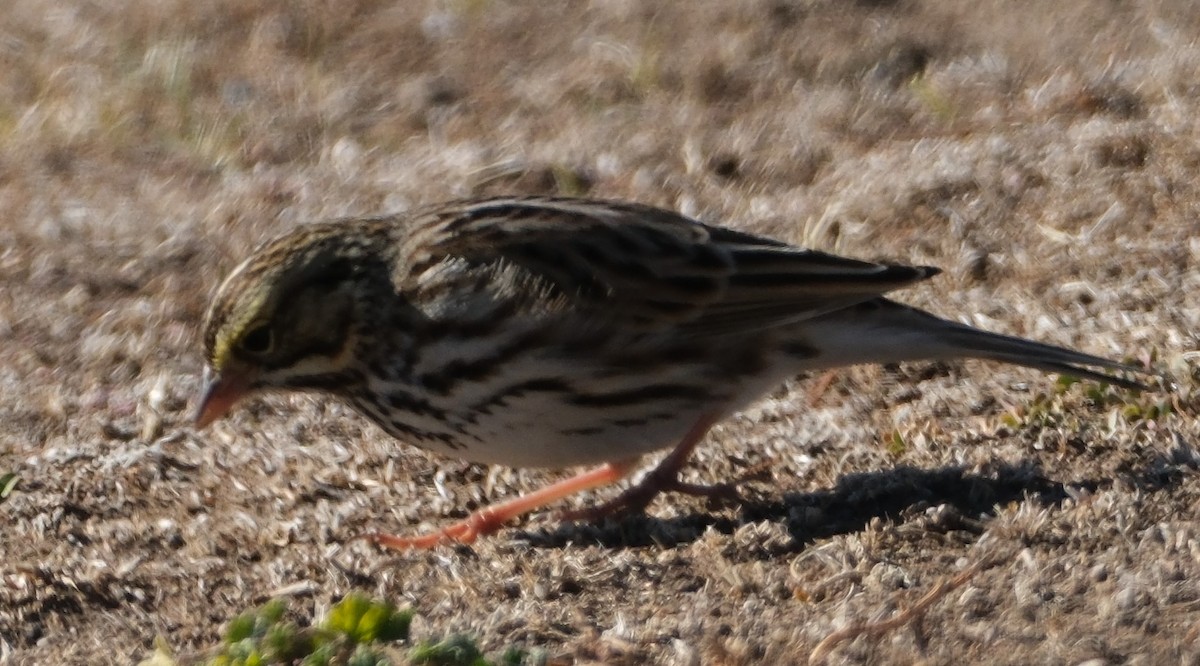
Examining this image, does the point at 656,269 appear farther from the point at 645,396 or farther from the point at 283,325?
the point at 283,325

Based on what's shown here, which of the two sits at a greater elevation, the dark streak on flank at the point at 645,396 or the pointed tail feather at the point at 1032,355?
the pointed tail feather at the point at 1032,355

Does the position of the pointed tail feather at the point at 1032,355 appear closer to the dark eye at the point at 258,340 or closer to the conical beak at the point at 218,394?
the dark eye at the point at 258,340

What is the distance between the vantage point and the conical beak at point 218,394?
20.4 feet

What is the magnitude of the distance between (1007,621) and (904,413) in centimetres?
198

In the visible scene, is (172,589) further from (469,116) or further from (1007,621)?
(469,116)

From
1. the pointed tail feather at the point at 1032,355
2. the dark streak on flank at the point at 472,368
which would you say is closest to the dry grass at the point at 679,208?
the pointed tail feather at the point at 1032,355

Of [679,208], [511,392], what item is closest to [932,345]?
[511,392]

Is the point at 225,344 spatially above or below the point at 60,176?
above

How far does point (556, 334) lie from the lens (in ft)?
19.6

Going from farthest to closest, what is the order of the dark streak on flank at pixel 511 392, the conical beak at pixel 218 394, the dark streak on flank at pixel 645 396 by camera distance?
the conical beak at pixel 218 394, the dark streak on flank at pixel 645 396, the dark streak on flank at pixel 511 392

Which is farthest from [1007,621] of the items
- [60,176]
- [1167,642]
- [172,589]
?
[60,176]

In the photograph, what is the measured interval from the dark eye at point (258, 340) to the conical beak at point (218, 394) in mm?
113

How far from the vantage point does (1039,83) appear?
934 centimetres

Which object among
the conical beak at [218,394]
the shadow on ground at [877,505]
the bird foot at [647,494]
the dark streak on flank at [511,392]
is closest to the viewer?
the shadow on ground at [877,505]
